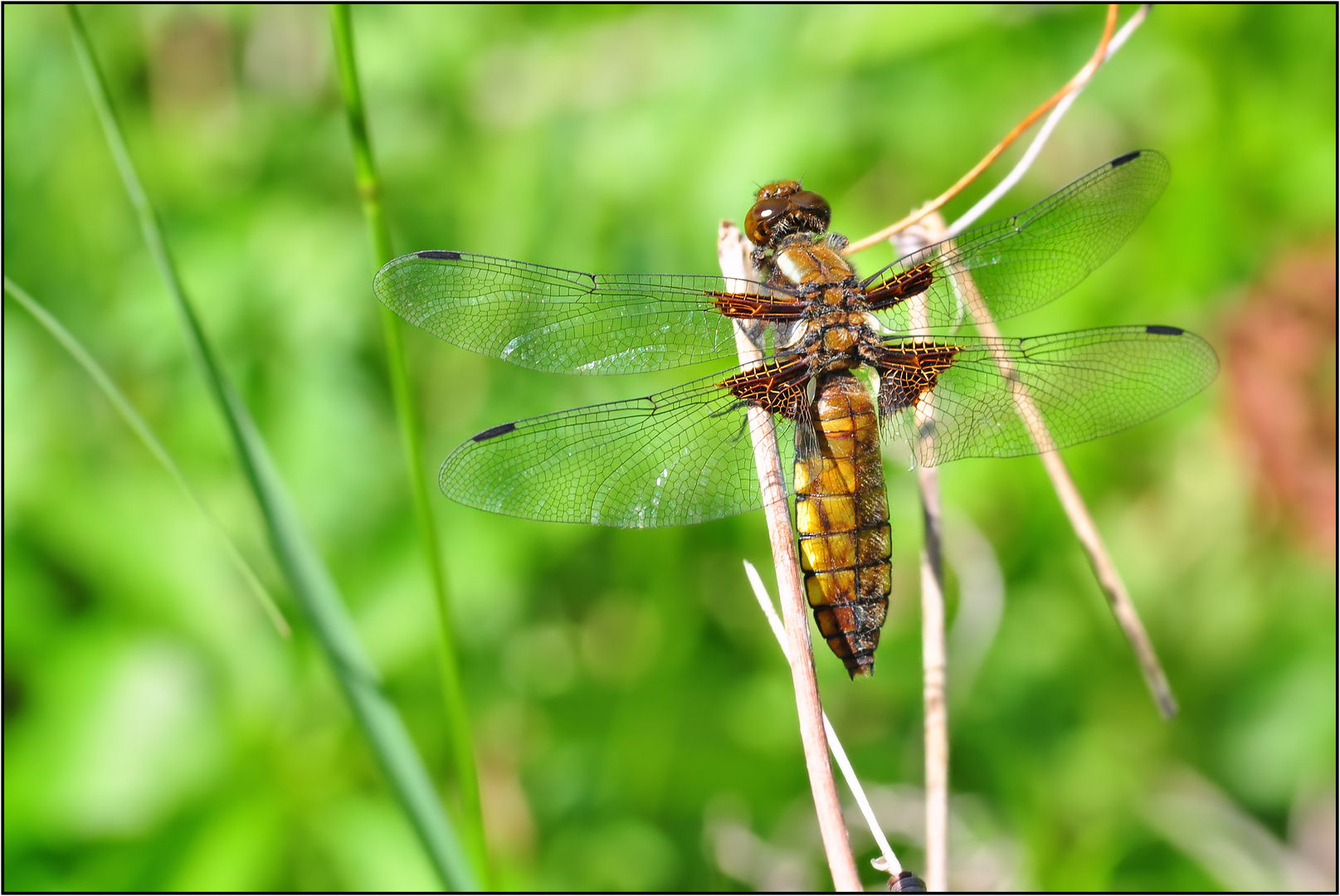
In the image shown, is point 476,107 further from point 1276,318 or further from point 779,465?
point 1276,318

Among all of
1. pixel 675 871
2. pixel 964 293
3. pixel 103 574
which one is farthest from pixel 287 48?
pixel 675 871

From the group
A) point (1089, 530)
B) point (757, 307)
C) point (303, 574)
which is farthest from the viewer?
point (757, 307)

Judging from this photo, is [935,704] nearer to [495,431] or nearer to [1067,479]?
[1067,479]

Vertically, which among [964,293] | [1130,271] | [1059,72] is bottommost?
[964,293]

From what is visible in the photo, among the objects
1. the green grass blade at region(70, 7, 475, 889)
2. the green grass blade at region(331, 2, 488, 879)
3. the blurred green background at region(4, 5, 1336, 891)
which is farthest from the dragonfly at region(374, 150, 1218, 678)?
the blurred green background at region(4, 5, 1336, 891)

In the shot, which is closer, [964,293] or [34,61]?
[964,293]

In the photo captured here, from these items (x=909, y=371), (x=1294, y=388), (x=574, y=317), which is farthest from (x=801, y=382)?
(x=1294, y=388)
